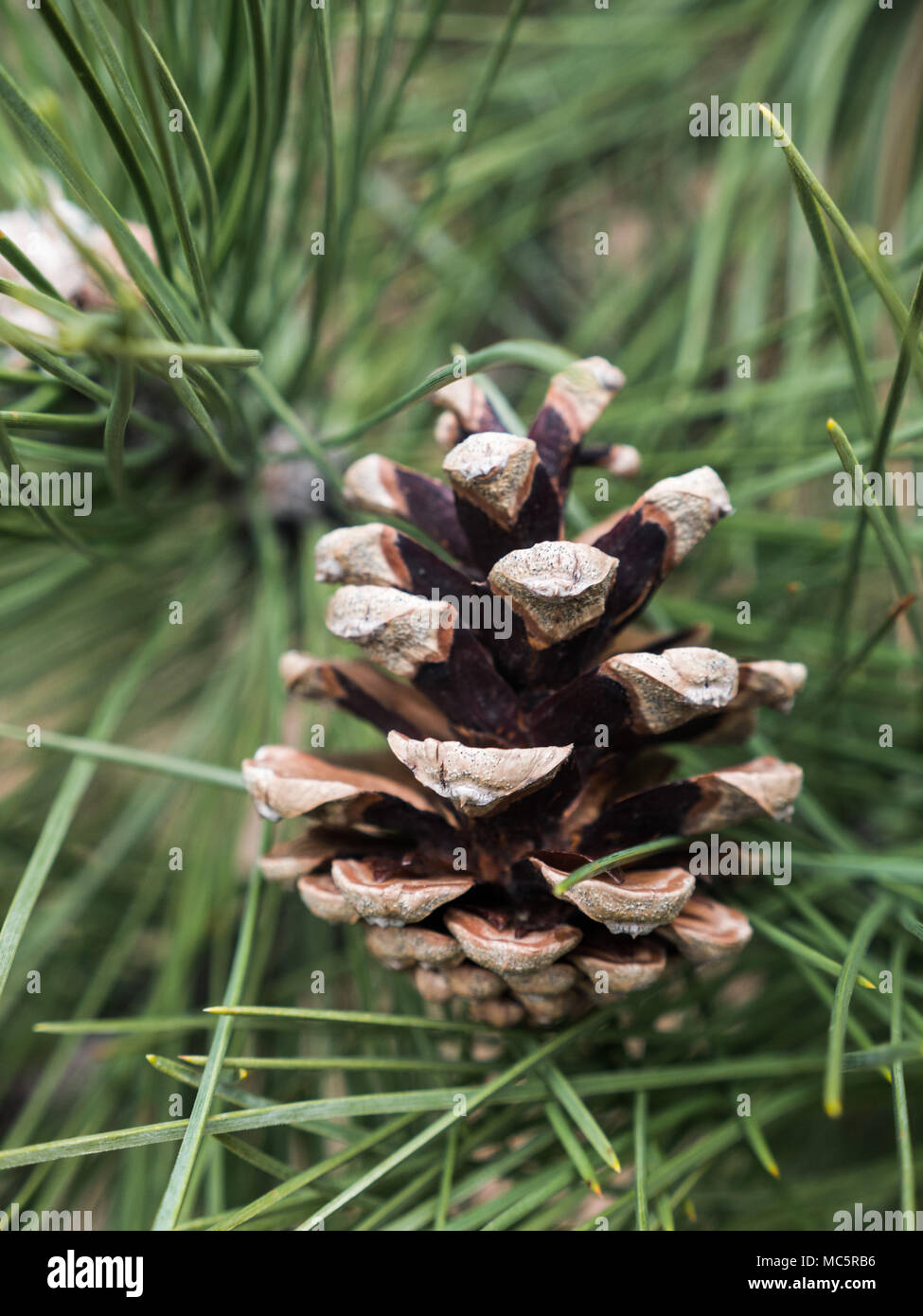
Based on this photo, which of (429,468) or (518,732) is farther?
(429,468)

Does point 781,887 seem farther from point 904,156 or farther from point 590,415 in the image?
point 904,156

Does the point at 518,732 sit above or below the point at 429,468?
below
